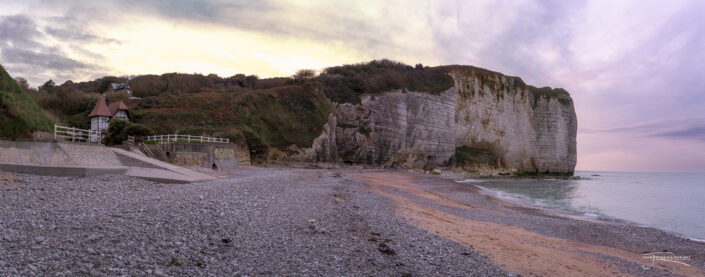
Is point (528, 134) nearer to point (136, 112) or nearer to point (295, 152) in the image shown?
point (295, 152)

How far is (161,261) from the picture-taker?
4934 mm

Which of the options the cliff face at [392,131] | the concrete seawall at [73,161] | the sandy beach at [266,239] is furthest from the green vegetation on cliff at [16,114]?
the cliff face at [392,131]

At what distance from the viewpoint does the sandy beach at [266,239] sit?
4.96 meters

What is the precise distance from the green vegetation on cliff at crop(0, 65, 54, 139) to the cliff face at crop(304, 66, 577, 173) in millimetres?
25362

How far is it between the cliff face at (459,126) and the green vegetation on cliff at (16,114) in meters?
25.4

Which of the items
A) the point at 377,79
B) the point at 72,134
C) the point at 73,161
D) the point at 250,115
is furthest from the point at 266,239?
the point at 377,79

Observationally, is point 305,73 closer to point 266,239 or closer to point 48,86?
point 48,86

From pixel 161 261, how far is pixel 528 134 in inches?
2766

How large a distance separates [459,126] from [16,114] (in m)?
52.9

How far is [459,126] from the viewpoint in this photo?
58.8m

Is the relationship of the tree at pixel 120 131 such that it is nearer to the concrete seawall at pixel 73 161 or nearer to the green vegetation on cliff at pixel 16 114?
the green vegetation on cliff at pixel 16 114

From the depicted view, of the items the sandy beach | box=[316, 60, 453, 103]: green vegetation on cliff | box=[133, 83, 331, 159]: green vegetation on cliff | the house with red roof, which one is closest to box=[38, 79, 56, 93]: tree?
box=[133, 83, 331, 159]: green vegetation on cliff

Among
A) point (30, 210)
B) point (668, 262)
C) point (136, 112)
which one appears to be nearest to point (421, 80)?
point (136, 112)

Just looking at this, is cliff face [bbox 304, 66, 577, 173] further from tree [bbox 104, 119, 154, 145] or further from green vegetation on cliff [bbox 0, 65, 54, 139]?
green vegetation on cliff [bbox 0, 65, 54, 139]
